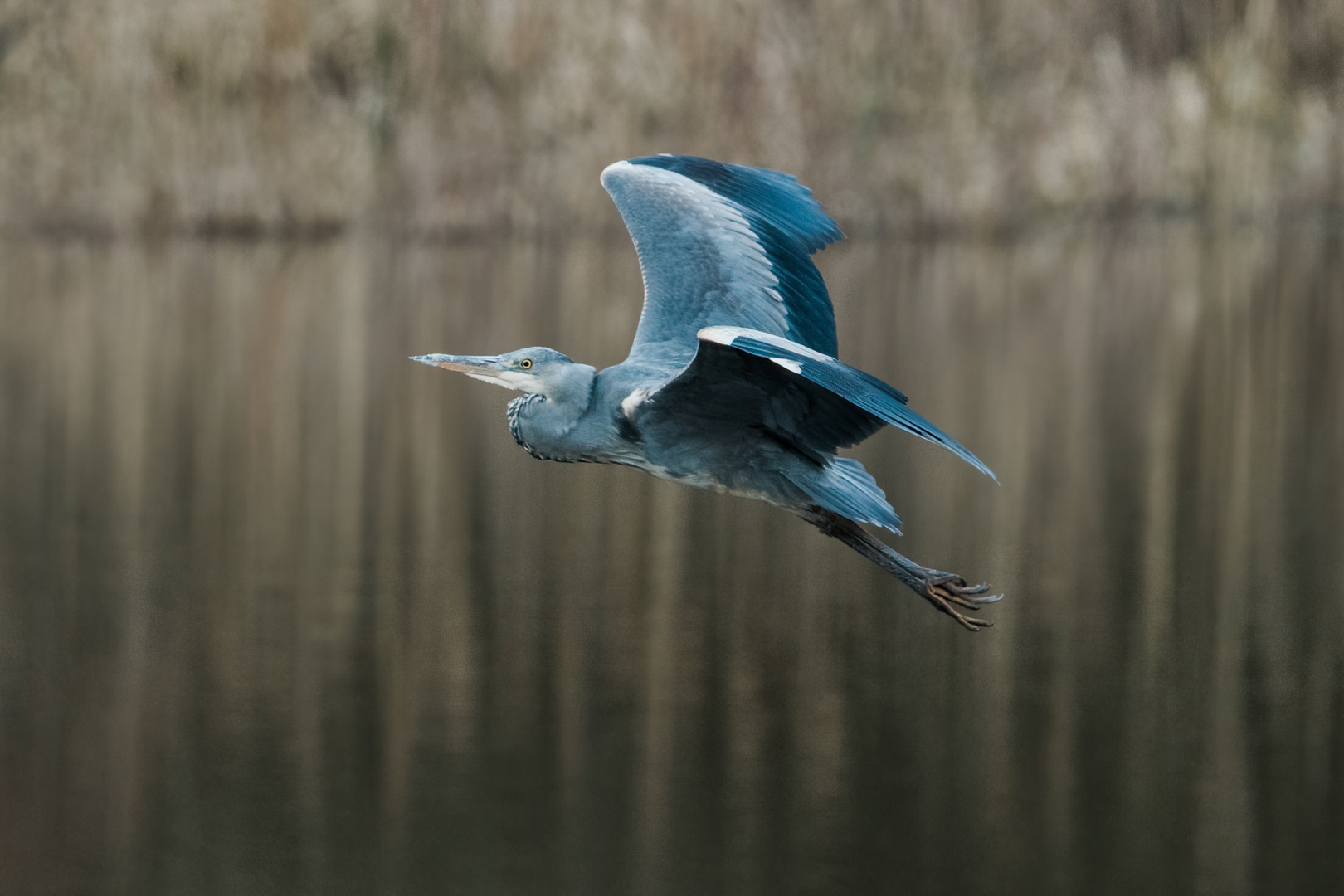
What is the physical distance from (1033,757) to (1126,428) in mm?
16477

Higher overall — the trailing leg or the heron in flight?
A: the heron in flight

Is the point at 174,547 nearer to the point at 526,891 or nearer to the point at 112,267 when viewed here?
the point at 526,891

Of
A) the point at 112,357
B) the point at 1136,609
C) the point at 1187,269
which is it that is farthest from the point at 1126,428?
the point at 1187,269

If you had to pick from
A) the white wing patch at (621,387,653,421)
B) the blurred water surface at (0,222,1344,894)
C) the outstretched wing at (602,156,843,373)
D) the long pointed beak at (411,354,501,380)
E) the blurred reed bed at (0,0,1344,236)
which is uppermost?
the blurred reed bed at (0,0,1344,236)

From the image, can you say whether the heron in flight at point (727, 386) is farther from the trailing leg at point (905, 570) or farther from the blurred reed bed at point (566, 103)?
the blurred reed bed at point (566, 103)

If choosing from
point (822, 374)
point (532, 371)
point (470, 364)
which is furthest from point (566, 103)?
point (822, 374)

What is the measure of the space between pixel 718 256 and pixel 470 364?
75.6 inches

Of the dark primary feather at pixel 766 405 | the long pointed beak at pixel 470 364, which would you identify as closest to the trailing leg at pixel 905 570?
the dark primary feather at pixel 766 405

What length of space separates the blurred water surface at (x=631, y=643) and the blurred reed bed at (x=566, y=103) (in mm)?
10949

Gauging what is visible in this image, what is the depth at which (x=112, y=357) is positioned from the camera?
38.2 m

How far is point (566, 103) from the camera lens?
5050cm

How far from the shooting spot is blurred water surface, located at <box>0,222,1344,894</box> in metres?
15.6

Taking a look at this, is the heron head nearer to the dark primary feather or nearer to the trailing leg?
the dark primary feather

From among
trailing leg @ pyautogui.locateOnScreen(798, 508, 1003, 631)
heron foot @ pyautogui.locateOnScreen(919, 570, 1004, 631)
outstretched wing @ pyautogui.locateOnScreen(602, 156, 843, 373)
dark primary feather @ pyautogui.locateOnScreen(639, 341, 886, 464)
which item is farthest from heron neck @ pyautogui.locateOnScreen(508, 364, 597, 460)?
Result: heron foot @ pyautogui.locateOnScreen(919, 570, 1004, 631)
